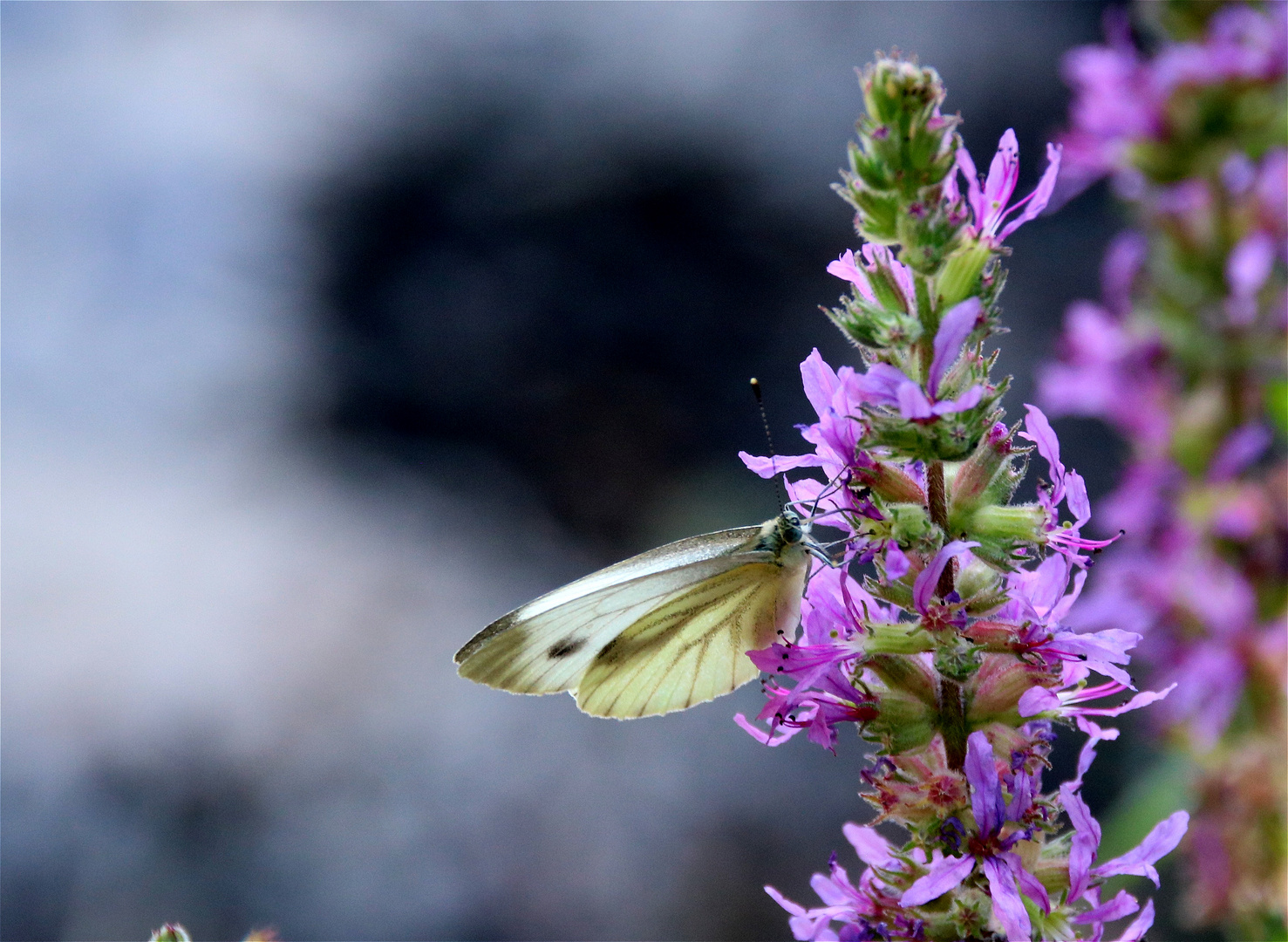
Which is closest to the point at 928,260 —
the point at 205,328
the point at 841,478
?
the point at 841,478

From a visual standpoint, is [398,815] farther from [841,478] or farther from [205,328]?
[841,478]

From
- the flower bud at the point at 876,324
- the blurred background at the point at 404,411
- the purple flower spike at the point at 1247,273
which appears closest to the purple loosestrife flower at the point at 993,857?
the flower bud at the point at 876,324

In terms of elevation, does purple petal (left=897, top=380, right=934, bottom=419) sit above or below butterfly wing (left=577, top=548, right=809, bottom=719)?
below

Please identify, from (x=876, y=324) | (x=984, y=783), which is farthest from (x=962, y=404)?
(x=984, y=783)

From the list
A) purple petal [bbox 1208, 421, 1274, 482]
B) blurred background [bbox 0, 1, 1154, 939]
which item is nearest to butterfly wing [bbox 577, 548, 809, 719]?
purple petal [bbox 1208, 421, 1274, 482]

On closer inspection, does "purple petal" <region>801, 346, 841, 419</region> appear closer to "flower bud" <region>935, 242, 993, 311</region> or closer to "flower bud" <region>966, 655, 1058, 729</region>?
"flower bud" <region>935, 242, 993, 311</region>
